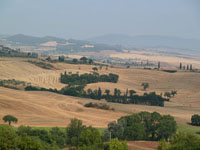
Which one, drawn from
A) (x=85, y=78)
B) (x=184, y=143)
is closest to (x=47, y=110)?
(x=184, y=143)

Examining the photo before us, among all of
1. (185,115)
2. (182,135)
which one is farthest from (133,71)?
(182,135)

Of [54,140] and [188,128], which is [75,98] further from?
[54,140]

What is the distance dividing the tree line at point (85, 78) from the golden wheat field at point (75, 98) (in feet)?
10.6

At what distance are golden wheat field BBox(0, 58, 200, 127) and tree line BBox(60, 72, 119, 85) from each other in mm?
3240

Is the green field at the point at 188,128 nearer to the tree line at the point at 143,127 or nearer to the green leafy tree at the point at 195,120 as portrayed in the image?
the green leafy tree at the point at 195,120

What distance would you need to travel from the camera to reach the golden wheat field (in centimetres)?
8238

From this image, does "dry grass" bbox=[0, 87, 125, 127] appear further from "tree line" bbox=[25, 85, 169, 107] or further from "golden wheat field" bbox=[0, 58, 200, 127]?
"tree line" bbox=[25, 85, 169, 107]

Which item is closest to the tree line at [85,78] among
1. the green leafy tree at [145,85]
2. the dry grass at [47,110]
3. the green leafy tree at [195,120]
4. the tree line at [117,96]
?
the green leafy tree at [145,85]

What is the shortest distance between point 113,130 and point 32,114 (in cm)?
2910

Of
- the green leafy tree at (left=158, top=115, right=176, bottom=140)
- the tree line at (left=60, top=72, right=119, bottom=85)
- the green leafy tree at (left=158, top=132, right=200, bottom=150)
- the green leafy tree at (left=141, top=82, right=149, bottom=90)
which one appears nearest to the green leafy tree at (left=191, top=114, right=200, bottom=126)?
the green leafy tree at (left=158, top=115, right=176, bottom=140)

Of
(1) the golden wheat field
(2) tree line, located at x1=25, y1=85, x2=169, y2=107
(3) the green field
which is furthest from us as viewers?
(2) tree line, located at x1=25, y1=85, x2=169, y2=107

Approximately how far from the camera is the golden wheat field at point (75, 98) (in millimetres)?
82375

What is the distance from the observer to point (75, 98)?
108 metres

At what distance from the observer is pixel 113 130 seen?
5934 cm
